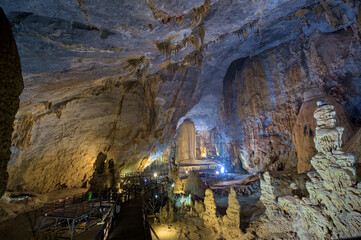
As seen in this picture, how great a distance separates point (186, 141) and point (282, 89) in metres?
20.3

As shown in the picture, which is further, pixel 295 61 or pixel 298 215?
pixel 295 61

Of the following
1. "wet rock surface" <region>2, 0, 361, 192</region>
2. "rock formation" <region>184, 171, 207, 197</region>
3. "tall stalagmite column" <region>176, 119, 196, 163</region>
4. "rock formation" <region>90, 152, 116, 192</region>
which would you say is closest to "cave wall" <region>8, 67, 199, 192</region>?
"wet rock surface" <region>2, 0, 361, 192</region>

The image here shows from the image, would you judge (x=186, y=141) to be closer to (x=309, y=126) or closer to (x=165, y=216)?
(x=165, y=216)

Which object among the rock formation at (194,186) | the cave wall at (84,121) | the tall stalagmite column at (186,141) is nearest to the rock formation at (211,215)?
the rock formation at (194,186)

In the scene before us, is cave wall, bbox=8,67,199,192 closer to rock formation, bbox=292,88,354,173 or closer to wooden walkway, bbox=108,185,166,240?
wooden walkway, bbox=108,185,166,240

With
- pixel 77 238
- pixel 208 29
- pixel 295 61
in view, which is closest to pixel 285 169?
pixel 295 61

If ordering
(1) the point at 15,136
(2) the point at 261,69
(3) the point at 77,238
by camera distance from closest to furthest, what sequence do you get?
(3) the point at 77,238, (1) the point at 15,136, (2) the point at 261,69

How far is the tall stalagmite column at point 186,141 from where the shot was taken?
112ft

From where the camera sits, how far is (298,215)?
19.1 ft

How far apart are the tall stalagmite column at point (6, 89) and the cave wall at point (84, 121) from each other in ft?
13.0

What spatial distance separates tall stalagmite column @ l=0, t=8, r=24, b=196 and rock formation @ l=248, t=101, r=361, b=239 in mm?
7536

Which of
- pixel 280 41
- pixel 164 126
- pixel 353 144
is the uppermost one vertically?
pixel 280 41

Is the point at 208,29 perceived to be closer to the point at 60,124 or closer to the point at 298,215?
the point at 298,215

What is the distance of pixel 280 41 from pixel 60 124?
20.2 meters
